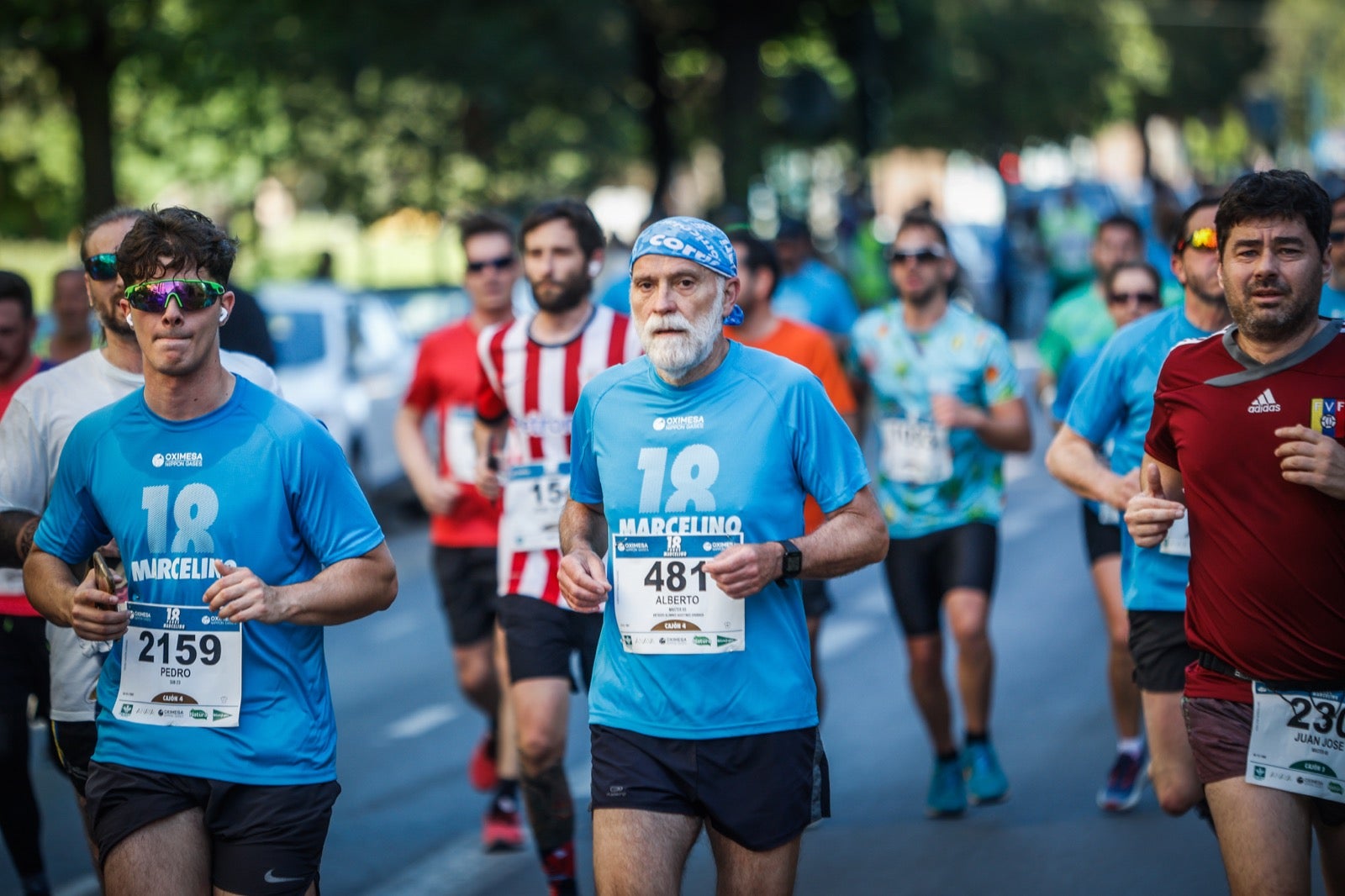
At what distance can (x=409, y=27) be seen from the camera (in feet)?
74.1

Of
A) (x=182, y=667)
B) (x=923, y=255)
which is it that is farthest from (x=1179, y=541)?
(x=182, y=667)

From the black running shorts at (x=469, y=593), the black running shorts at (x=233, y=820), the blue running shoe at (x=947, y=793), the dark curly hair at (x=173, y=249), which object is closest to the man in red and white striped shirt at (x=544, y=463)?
the black running shorts at (x=469, y=593)

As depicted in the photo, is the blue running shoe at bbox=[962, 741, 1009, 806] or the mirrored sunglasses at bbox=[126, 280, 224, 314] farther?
the blue running shoe at bbox=[962, 741, 1009, 806]

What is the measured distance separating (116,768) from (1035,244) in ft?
105

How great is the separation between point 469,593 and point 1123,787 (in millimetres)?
2786

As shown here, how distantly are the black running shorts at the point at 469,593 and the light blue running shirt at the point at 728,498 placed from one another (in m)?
3.16

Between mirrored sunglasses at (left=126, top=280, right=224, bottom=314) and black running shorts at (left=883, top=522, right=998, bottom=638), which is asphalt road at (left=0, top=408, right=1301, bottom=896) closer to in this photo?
black running shorts at (left=883, top=522, right=998, bottom=638)

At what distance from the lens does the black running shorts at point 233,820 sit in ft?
14.2

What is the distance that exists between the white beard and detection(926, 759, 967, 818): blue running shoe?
3364 millimetres

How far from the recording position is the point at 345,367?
15.2 meters

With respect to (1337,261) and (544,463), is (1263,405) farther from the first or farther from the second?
(1337,261)

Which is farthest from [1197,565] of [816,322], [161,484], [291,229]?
[291,229]

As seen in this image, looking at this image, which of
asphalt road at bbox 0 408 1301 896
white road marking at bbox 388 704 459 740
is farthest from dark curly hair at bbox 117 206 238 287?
white road marking at bbox 388 704 459 740

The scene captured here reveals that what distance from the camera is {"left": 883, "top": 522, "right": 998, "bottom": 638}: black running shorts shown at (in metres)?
7.58
